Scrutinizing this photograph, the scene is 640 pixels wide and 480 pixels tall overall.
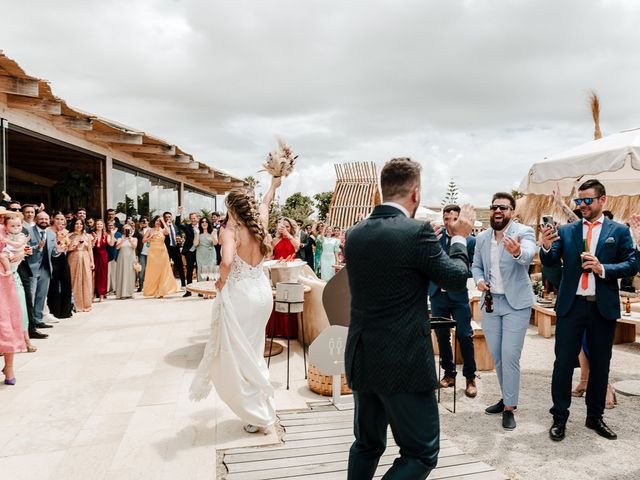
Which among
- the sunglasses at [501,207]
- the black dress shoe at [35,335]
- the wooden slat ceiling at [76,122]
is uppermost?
the wooden slat ceiling at [76,122]

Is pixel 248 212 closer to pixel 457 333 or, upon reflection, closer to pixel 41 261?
pixel 457 333

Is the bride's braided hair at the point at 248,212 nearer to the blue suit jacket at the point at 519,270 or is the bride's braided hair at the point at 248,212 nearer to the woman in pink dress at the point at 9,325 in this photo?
the blue suit jacket at the point at 519,270

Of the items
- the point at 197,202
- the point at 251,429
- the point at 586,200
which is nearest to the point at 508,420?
the point at 586,200

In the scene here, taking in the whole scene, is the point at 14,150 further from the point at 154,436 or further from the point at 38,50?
the point at 154,436

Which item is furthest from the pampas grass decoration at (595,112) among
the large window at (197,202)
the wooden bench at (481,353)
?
the large window at (197,202)

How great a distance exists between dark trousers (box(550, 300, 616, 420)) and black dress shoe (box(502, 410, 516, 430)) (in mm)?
325

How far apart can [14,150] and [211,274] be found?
22.8 feet

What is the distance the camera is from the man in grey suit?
7.15 meters

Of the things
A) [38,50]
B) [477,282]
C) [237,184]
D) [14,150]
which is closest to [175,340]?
[477,282]

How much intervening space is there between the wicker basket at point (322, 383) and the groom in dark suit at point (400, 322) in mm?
2429

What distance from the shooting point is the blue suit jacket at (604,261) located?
3574 millimetres

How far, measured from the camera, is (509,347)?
3.89 m

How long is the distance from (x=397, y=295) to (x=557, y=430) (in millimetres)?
2530

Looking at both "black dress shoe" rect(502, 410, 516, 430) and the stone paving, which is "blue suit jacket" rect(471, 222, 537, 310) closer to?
"black dress shoe" rect(502, 410, 516, 430)
